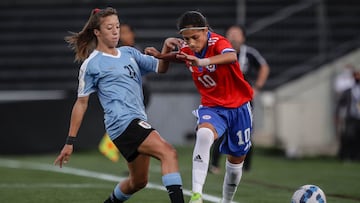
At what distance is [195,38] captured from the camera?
844 cm

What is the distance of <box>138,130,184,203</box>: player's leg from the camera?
25.0 feet

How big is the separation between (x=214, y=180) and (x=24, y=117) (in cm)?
753

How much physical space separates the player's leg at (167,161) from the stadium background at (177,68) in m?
11.8

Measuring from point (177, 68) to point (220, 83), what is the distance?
48.0 ft

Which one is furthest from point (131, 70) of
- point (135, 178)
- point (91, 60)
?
point (135, 178)

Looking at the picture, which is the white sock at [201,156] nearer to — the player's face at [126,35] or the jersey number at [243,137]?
the jersey number at [243,137]

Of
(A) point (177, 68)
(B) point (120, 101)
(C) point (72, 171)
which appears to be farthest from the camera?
(A) point (177, 68)

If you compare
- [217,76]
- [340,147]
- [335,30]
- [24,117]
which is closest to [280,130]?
[340,147]

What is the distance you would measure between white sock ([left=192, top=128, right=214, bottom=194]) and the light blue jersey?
1.87ft

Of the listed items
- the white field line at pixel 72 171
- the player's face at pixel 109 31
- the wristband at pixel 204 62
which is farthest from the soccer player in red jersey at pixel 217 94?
the white field line at pixel 72 171

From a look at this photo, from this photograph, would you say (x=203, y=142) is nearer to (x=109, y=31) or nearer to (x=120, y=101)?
(x=120, y=101)

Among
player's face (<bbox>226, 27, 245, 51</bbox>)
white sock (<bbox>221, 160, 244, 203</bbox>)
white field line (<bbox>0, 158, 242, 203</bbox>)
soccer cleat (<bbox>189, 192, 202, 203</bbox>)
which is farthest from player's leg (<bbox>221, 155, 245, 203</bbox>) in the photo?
player's face (<bbox>226, 27, 245, 51</bbox>)

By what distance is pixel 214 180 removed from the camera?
13.0 m

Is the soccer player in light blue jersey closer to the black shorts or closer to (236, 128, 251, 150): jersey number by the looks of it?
the black shorts
